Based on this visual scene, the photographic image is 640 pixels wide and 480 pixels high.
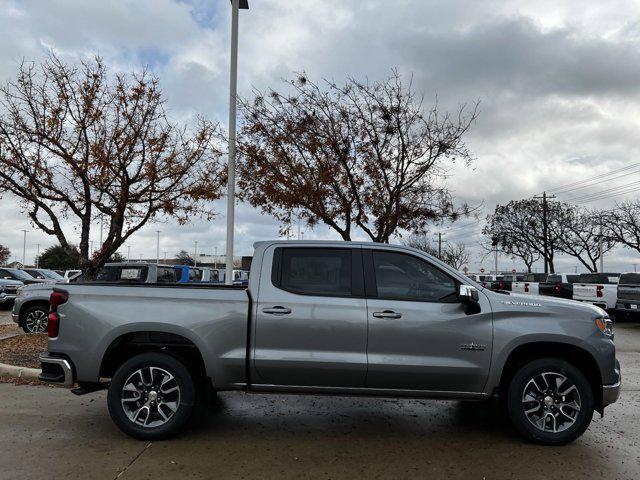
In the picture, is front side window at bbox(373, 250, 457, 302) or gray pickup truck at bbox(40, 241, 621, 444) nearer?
gray pickup truck at bbox(40, 241, 621, 444)

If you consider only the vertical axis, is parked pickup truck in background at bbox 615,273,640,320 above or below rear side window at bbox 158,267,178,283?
below

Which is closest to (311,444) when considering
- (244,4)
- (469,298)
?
(469,298)

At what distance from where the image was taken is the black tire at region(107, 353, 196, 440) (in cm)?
506

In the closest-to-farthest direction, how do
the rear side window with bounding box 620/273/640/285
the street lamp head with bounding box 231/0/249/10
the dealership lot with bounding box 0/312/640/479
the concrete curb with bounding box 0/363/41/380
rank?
the dealership lot with bounding box 0/312/640/479 < the concrete curb with bounding box 0/363/41/380 < the street lamp head with bounding box 231/0/249/10 < the rear side window with bounding box 620/273/640/285

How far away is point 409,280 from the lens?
5.27 meters

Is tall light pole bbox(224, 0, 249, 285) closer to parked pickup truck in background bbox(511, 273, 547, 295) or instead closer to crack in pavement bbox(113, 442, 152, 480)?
crack in pavement bbox(113, 442, 152, 480)

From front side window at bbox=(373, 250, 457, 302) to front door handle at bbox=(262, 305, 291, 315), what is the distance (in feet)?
2.89

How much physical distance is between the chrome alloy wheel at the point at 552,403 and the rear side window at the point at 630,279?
588 inches

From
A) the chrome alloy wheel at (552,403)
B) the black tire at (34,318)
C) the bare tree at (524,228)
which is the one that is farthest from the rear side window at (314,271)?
the bare tree at (524,228)

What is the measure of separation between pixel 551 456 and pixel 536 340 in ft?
3.29

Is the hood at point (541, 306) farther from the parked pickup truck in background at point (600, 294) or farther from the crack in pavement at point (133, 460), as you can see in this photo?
the parked pickup truck in background at point (600, 294)

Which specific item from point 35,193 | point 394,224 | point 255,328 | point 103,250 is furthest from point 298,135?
point 255,328

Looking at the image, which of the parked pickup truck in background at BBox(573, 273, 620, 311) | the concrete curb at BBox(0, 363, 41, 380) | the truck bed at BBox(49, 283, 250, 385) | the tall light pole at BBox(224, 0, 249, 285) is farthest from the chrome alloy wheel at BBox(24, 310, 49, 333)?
the parked pickup truck in background at BBox(573, 273, 620, 311)

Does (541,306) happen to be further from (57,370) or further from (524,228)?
(524,228)
